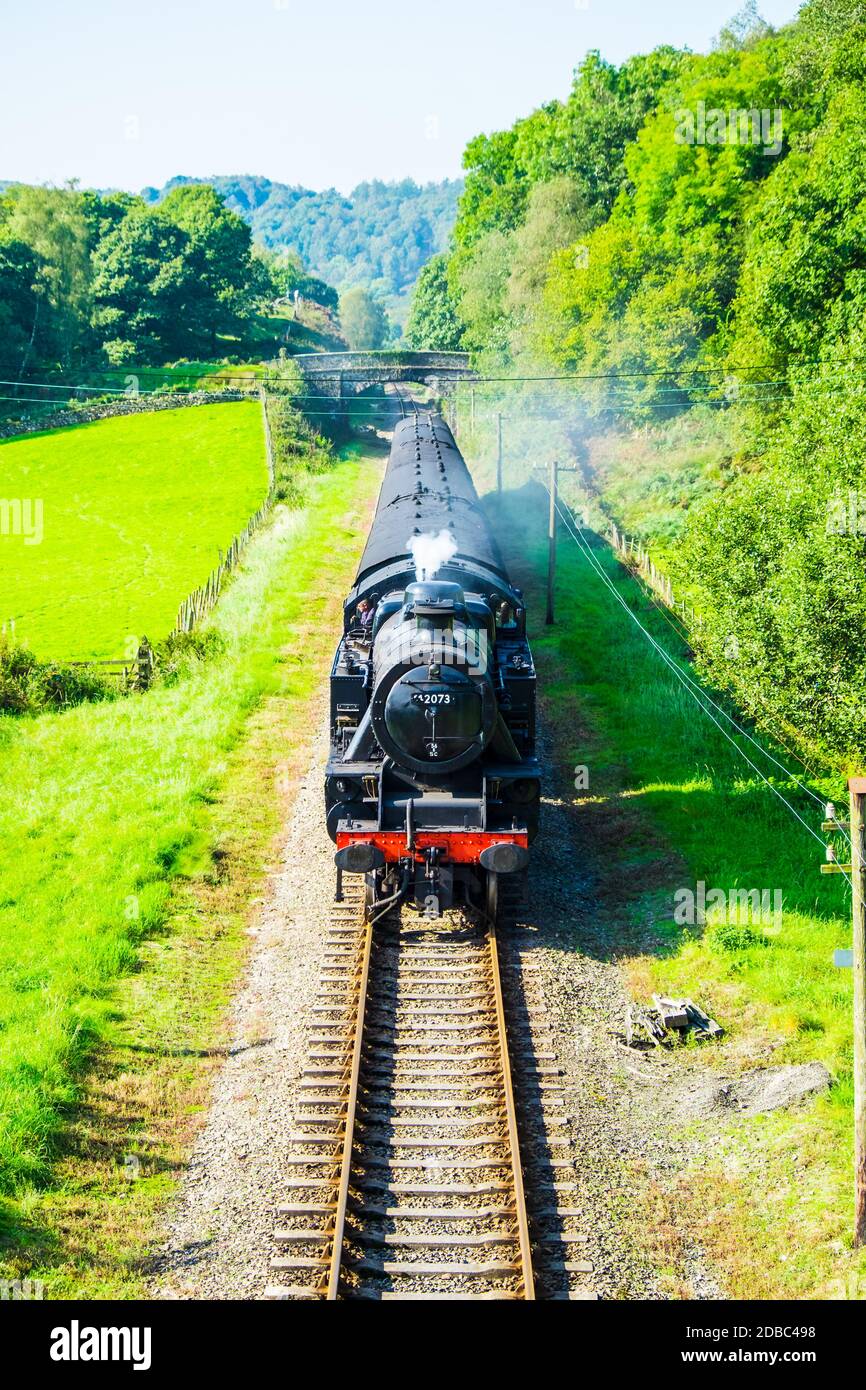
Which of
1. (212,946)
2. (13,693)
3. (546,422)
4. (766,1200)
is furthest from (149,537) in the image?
(766,1200)

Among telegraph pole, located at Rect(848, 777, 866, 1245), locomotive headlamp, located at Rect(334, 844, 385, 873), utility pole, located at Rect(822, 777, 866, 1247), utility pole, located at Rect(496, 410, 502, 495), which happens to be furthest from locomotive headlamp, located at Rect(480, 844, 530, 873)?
utility pole, located at Rect(496, 410, 502, 495)

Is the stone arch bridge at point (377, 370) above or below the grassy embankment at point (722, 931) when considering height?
above

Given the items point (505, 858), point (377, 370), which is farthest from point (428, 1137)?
point (377, 370)

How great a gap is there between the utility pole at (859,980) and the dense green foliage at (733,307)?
6103 mm

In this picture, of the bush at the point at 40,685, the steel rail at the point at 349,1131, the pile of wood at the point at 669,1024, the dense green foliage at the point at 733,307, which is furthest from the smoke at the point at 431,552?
the bush at the point at 40,685

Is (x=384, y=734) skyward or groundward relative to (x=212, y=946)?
skyward

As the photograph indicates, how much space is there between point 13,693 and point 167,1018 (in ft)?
48.0

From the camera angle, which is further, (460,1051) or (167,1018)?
(167,1018)

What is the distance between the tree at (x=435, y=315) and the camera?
327ft

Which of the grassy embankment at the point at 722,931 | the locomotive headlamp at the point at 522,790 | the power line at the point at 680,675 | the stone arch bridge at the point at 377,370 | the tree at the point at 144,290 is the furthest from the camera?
the tree at the point at 144,290

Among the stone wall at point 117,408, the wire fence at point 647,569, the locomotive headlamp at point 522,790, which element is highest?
the stone wall at point 117,408

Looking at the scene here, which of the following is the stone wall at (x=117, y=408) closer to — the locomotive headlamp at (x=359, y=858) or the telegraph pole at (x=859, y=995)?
the locomotive headlamp at (x=359, y=858)

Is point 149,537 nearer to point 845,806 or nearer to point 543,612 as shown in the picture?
point 543,612

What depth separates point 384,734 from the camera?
15.2m
